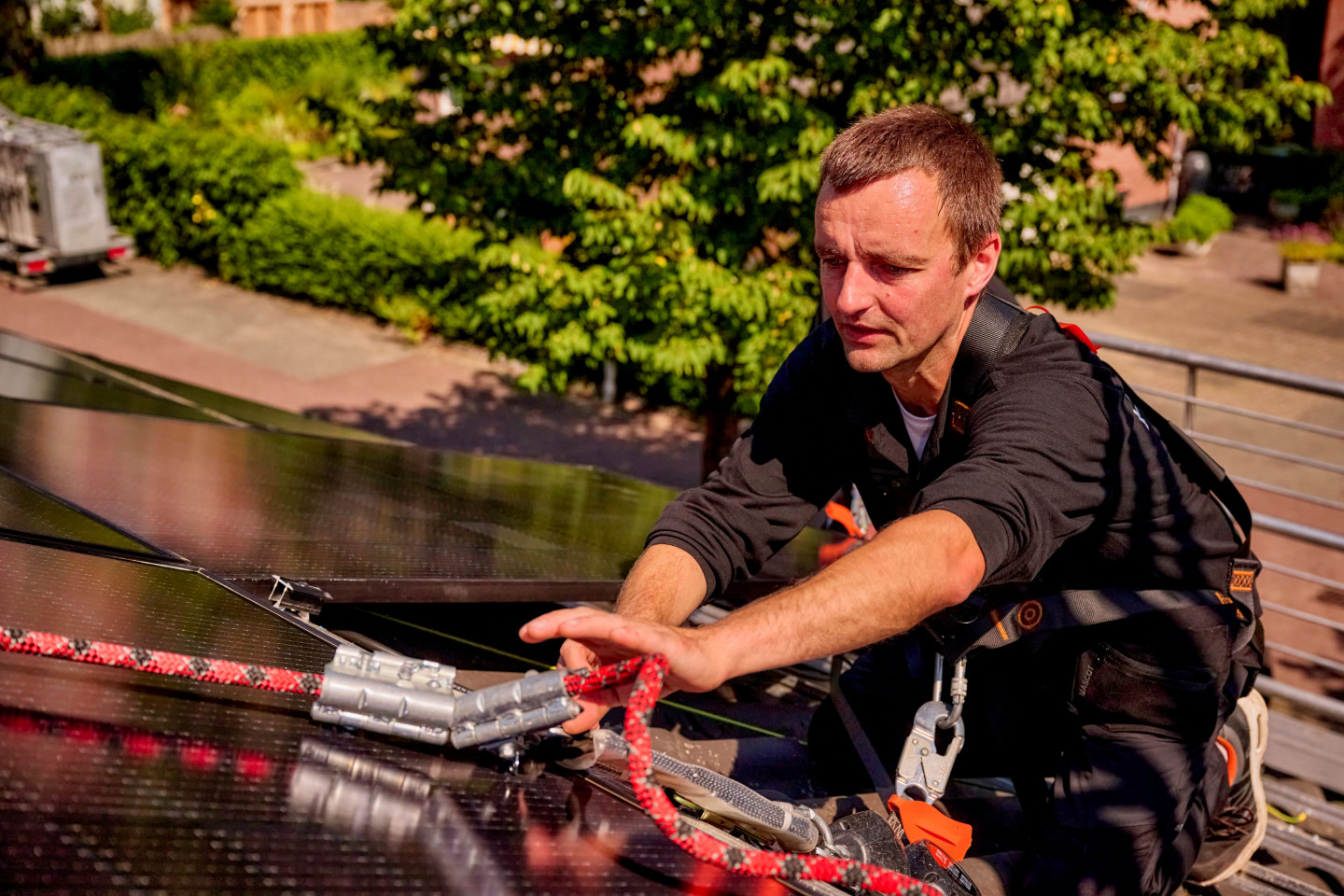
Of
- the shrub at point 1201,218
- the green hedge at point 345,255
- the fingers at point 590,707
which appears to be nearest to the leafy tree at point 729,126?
the fingers at point 590,707

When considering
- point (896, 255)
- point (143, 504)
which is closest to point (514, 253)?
point (143, 504)

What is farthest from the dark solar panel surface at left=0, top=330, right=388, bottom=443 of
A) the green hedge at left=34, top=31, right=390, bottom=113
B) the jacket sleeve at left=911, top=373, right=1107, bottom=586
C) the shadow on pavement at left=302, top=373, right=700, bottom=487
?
the green hedge at left=34, top=31, right=390, bottom=113

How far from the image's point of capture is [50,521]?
2350mm

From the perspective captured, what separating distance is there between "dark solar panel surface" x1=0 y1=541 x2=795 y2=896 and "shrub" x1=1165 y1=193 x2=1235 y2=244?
17.8 m

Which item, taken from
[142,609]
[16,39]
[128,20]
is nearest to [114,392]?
[142,609]

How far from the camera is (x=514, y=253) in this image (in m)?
5.41

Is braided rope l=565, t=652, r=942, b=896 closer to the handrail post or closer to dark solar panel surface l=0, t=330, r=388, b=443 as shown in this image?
dark solar panel surface l=0, t=330, r=388, b=443

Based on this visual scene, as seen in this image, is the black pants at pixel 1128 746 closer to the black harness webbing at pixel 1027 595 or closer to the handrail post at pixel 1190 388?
the black harness webbing at pixel 1027 595

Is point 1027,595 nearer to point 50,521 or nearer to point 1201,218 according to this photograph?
point 50,521

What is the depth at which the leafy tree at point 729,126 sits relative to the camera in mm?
4984

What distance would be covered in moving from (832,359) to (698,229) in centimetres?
303

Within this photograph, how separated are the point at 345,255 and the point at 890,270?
11699 mm

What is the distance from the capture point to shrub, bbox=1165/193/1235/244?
17.7 meters

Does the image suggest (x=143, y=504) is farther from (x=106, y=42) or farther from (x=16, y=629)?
(x=106, y=42)
